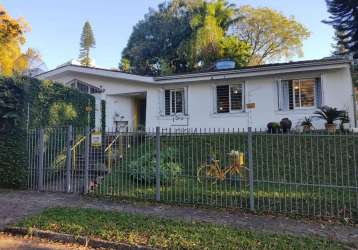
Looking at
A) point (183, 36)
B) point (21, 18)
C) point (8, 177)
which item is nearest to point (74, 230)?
point (8, 177)

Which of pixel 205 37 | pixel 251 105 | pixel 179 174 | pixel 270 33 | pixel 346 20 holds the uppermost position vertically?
pixel 270 33

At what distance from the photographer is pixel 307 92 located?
49.2ft

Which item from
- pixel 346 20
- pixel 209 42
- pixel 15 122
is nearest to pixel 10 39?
pixel 209 42

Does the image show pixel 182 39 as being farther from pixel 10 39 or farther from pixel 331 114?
pixel 331 114

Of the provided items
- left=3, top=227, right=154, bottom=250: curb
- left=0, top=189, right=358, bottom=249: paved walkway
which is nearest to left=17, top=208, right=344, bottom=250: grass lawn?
left=3, top=227, right=154, bottom=250: curb

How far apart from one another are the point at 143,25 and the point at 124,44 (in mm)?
3634

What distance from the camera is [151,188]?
8688 mm

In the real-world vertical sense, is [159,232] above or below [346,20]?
below

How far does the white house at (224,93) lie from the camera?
564 inches

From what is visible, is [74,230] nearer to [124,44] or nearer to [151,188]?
[151,188]

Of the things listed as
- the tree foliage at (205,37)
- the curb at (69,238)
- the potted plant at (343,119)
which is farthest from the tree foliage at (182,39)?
the curb at (69,238)

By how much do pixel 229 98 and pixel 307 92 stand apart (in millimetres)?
3846

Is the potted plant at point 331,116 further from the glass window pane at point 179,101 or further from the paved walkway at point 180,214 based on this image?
the paved walkway at point 180,214

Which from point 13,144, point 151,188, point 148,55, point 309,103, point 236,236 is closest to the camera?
point 236,236
